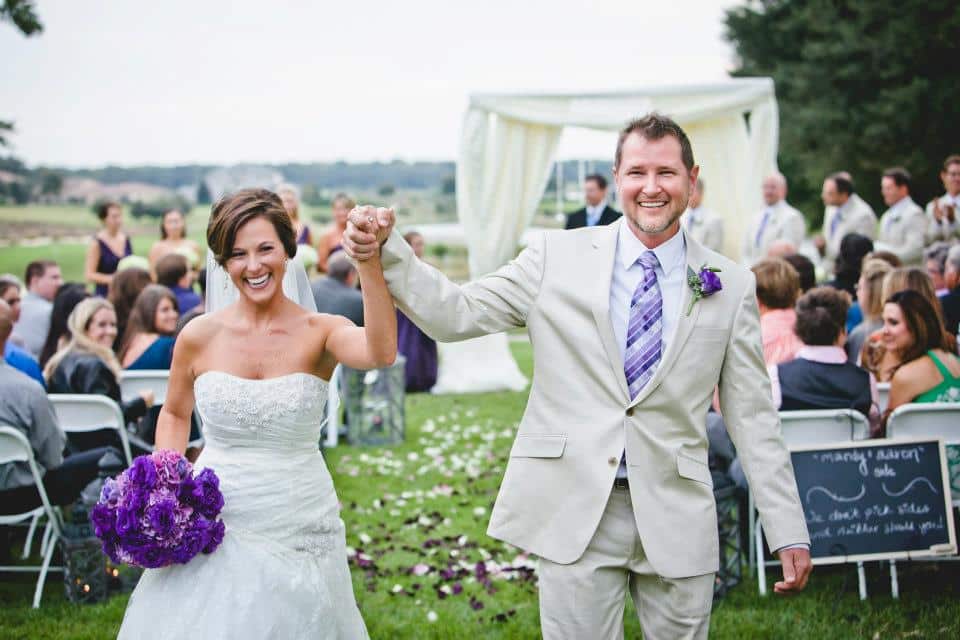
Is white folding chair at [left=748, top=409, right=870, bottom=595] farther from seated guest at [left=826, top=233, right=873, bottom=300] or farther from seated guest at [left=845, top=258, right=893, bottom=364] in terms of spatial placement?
seated guest at [left=826, top=233, right=873, bottom=300]

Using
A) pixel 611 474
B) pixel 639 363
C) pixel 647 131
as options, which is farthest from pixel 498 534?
pixel 647 131

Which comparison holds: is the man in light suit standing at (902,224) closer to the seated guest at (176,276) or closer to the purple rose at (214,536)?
the seated guest at (176,276)

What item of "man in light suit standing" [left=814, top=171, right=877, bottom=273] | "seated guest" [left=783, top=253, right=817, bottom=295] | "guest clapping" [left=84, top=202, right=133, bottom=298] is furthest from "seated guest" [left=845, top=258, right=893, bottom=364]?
"guest clapping" [left=84, top=202, right=133, bottom=298]

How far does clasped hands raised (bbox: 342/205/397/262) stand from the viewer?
263 cm

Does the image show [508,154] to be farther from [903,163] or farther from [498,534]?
[903,163]

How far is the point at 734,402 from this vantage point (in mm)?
2963

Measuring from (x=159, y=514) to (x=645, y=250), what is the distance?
1749mm

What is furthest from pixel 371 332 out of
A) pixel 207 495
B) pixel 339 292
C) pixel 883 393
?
pixel 339 292

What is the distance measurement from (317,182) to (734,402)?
43.7 feet

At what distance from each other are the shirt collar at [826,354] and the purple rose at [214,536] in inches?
143

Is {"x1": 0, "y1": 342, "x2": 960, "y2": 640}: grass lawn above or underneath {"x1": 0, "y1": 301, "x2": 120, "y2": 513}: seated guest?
underneath

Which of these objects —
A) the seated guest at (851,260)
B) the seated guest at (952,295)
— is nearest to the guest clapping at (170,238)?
the seated guest at (851,260)

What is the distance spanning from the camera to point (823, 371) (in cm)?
531

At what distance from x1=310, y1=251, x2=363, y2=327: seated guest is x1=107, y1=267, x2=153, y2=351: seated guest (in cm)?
156
